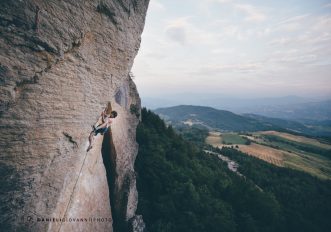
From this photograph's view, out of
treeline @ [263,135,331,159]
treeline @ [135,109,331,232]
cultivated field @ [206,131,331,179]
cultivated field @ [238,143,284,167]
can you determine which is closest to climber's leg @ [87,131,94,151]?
treeline @ [135,109,331,232]

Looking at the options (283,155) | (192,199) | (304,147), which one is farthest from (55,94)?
(304,147)

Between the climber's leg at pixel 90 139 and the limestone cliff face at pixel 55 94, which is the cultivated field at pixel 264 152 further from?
the limestone cliff face at pixel 55 94

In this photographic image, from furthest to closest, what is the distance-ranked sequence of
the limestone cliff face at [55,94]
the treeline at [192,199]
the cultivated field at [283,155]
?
1. the cultivated field at [283,155]
2. the treeline at [192,199]
3. the limestone cliff face at [55,94]

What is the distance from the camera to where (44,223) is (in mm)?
10641

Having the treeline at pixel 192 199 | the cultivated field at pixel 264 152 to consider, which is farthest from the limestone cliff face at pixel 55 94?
the cultivated field at pixel 264 152

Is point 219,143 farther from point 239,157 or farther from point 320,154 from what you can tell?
point 320,154

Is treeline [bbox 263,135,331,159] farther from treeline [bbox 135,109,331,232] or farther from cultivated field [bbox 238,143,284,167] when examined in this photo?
treeline [bbox 135,109,331,232]

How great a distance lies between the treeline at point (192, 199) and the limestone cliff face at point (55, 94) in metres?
15.8

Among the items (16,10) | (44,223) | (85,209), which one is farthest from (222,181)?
(16,10)

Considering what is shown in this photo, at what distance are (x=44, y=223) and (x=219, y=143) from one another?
12311 cm

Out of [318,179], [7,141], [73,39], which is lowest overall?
[318,179]

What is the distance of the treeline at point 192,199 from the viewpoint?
29547 millimetres

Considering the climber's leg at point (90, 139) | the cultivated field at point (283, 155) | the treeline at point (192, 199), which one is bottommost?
the cultivated field at point (283, 155)

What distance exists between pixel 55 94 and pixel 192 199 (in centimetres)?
2586
